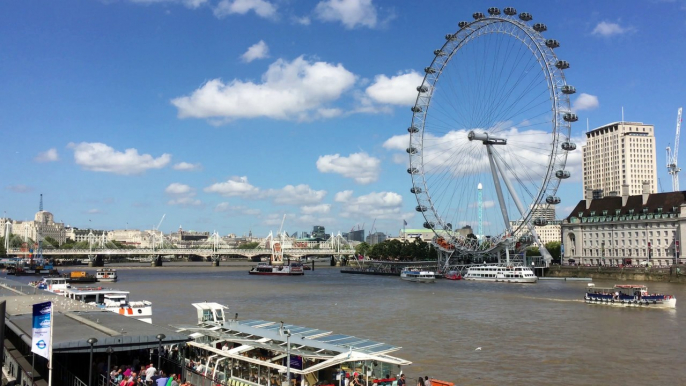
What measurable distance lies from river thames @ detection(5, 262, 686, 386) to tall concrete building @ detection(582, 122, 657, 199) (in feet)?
423

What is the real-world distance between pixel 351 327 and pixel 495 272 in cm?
5836

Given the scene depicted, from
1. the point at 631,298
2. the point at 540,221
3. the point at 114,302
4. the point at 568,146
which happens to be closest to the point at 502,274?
the point at 540,221

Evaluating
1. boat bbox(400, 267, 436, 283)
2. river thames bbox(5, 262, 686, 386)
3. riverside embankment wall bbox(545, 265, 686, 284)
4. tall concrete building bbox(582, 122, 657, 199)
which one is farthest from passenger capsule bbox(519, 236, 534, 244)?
tall concrete building bbox(582, 122, 657, 199)

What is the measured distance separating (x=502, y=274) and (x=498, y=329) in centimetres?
5459

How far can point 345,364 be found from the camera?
709 inches

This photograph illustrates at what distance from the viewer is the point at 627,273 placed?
86875 millimetres

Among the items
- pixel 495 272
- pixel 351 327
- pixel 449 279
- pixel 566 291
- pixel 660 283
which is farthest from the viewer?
pixel 449 279

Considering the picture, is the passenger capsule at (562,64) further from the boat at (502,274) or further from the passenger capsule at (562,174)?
the boat at (502,274)

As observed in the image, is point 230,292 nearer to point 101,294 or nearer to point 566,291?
point 101,294

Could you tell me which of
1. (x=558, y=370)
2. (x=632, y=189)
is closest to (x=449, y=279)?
(x=558, y=370)

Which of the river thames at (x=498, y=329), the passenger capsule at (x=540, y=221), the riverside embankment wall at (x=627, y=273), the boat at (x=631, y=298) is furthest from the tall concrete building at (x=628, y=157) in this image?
the boat at (x=631, y=298)

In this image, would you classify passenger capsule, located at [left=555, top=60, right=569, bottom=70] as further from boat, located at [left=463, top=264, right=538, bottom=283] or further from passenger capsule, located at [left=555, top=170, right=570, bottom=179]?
boat, located at [left=463, top=264, right=538, bottom=283]

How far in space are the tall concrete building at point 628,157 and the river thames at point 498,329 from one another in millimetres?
129043

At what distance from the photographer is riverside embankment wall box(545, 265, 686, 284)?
8194cm
